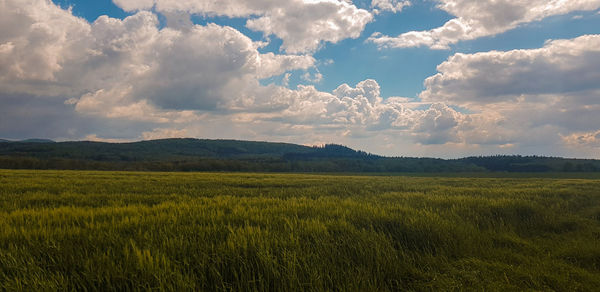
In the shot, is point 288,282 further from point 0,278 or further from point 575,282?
point 575,282

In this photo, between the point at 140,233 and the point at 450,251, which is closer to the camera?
the point at 140,233

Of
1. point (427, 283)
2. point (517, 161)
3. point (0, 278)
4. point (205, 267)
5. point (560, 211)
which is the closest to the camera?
point (0, 278)

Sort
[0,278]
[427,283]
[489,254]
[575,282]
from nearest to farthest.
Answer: [0,278]
[427,283]
[575,282]
[489,254]

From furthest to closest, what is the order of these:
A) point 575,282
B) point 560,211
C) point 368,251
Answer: point 560,211 < point 368,251 < point 575,282

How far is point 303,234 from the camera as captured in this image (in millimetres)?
5762

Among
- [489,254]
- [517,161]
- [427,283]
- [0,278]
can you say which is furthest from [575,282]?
[517,161]

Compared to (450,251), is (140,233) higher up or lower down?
higher up

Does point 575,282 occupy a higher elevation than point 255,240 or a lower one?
lower

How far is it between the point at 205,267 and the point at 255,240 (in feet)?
3.28

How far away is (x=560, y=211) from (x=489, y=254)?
877cm

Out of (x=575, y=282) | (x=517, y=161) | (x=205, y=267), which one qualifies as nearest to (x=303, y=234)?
(x=205, y=267)

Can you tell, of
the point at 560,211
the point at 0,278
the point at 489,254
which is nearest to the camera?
the point at 0,278

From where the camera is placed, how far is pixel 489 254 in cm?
642

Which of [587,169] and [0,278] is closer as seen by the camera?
[0,278]
